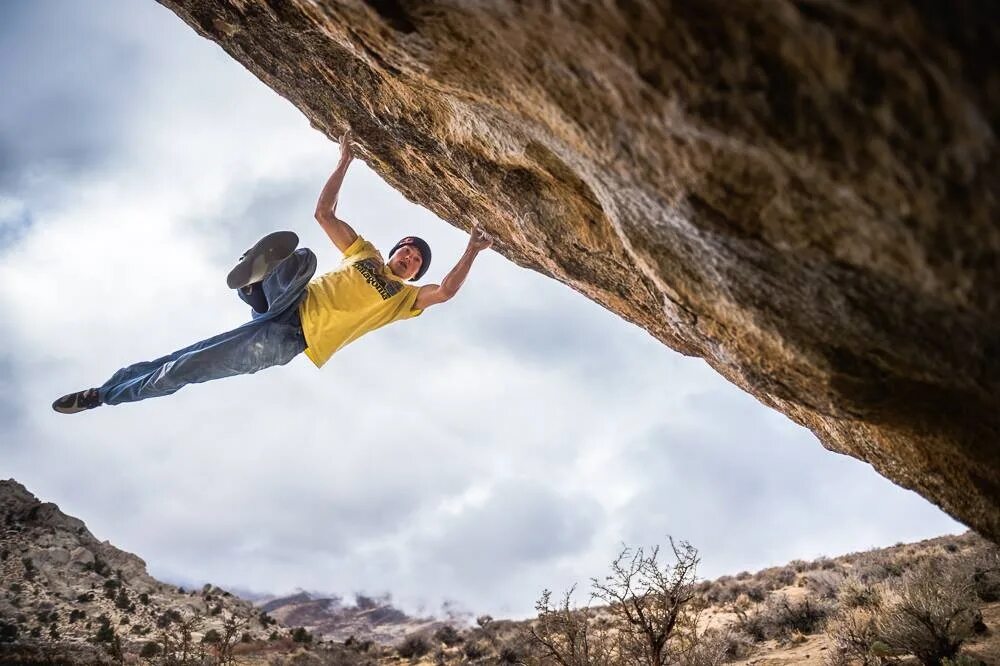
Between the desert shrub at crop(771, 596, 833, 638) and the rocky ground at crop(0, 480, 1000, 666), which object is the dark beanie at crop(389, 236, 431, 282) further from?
the desert shrub at crop(771, 596, 833, 638)

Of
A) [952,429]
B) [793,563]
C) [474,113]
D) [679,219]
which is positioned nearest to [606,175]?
[679,219]

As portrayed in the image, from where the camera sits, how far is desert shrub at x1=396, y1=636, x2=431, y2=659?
19750 millimetres

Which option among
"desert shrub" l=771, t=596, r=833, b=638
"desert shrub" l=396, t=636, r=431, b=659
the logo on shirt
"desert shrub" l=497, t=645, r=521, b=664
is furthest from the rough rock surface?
"desert shrub" l=396, t=636, r=431, b=659

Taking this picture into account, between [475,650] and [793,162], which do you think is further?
[475,650]

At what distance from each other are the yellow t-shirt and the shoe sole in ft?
1.59

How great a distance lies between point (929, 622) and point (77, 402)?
34.7 ft

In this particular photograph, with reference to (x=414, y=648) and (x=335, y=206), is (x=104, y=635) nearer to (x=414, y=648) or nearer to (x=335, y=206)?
(x=414, y=648)

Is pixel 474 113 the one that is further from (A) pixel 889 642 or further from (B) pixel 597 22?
(A) pixel 889 642

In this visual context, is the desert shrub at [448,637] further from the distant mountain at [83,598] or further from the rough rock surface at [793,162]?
the rough rock surface at [793,162]

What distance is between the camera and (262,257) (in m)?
4.17

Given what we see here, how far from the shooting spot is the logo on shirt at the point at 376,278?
4.77m

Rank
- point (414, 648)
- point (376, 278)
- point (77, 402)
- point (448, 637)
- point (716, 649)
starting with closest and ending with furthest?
point (77, 402)
point (376, 278)
point (716, 649)
point (414, 648)
point (448, 637)

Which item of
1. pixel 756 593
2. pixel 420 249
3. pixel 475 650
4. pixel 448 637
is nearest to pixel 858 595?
pixel 756 593

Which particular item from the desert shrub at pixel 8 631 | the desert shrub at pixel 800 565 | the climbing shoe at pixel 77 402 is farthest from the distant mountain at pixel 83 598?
the desert shrub at pixel 800 565
